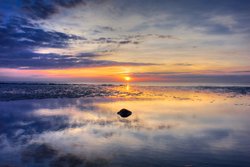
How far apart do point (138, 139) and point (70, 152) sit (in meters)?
4.46

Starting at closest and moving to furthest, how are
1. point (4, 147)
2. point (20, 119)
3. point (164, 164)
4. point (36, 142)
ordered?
point (164, 164) → point (4, 147) → point (36, 142) → point (20, 119)

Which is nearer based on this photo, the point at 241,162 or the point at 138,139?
the point at 241,162

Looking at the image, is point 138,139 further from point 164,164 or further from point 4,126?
point 4,126

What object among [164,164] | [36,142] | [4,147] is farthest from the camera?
[36,142]

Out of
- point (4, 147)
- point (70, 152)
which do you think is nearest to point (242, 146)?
point (70, 152)

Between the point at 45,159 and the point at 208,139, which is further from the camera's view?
the point at 208,139

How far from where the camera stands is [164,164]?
1123cm

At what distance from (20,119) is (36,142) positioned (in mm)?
9779

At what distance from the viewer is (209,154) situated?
12.8m

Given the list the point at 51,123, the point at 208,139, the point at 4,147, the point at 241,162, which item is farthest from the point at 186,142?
the point at 51,123

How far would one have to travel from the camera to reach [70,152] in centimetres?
1313

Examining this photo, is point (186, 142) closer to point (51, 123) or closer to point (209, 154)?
point (209, 154)

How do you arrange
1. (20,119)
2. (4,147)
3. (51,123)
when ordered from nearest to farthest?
(4,147) → (51,123) → (20,119)

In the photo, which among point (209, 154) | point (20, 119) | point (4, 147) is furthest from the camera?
point (20, 119)
